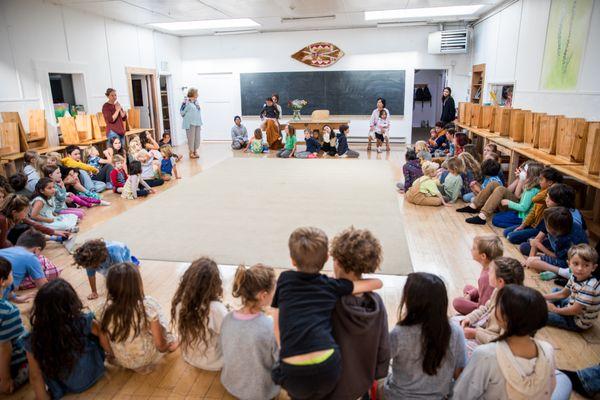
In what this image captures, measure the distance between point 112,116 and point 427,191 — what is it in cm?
548

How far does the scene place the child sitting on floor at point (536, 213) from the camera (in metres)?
→ 3.87

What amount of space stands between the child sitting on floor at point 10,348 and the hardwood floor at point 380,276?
71 mm

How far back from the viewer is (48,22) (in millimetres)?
6984

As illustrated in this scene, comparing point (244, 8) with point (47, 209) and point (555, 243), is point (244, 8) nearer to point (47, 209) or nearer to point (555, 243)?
point (47, 209)

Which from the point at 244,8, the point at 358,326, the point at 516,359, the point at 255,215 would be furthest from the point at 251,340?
the point at 244,8

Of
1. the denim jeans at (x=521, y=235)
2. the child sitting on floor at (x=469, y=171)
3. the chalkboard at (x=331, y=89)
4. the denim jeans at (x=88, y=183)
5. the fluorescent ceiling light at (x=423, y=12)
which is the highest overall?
the fluorescent ceiling light at (x=423, y=12)

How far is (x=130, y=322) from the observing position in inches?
84.7

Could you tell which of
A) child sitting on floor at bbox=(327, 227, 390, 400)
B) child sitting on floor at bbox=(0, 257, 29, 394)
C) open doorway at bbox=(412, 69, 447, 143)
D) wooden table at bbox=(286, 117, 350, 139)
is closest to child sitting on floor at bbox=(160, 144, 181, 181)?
wooden table at bbox=(286, 117, 350, 139)

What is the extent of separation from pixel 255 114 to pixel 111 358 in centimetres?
1005

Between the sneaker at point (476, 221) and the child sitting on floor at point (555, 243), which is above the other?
the child sitting on floor at point (555, 243)

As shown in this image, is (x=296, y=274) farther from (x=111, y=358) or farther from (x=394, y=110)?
(x=394, y=110)

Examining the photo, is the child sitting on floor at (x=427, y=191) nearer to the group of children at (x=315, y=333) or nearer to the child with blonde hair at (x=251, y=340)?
the group of children at (x=315, y=333)

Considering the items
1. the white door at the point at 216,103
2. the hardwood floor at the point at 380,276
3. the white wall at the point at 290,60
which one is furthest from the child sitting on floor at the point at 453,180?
the white door at the point at 216,103

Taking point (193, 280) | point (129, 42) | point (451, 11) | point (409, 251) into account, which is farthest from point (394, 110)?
point (193, 280)
